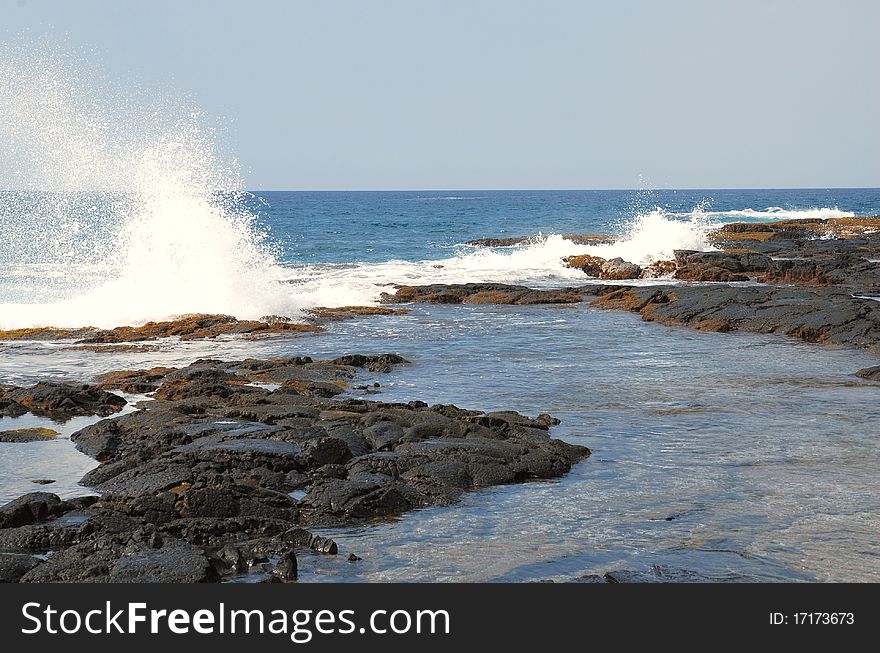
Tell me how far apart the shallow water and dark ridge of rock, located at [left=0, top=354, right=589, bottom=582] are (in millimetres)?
340

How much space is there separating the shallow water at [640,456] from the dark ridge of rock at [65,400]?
76.9 inches

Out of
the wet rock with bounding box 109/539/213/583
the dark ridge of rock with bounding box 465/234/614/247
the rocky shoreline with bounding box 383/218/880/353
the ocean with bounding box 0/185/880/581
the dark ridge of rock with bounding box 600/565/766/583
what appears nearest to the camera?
the wet rock with bounding box 109/539/213/583

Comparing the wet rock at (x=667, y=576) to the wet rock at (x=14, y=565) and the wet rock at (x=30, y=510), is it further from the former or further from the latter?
the wet rock at (x=30, y=510)

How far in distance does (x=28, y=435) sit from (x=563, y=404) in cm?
594

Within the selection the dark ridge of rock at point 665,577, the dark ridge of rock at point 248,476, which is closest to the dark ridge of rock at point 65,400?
the dark ridge of rock at point 248,476

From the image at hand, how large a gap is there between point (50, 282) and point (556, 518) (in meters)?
23.1

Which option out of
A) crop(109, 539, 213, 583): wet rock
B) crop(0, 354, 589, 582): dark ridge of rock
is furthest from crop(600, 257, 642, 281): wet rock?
crop(109, 539, 213, 583): wet rock

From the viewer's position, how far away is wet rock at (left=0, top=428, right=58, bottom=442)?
9.85m

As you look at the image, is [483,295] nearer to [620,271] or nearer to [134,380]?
[620,271]

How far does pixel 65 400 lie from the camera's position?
11.4 m

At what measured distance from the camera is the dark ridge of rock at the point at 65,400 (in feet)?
36.7

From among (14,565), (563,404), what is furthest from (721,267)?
(14,565)

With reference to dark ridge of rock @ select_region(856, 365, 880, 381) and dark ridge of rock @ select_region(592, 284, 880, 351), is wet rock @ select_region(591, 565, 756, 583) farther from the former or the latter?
dark ridge of rock @ select_region(592, 284, 880, 351)

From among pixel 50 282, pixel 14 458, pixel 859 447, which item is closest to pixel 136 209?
pixel 50 282
